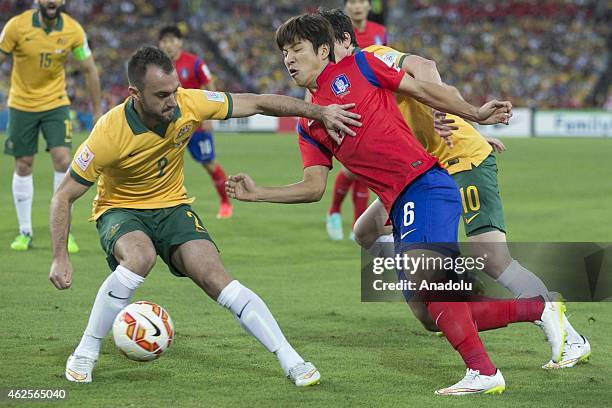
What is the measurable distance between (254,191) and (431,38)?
42.2 meters

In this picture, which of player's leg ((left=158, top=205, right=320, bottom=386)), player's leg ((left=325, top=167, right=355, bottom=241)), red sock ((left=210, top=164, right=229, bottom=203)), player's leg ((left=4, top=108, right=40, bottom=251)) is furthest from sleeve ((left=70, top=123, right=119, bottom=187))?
red sock ((left=210, top=164, right=229, bottom=203))

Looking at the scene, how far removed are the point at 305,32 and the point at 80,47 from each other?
602 centimetres

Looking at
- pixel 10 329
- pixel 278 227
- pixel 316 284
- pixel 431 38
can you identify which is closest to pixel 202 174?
pixel 278 227

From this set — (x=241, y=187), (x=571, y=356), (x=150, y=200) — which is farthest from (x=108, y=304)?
(x=571, y=356)

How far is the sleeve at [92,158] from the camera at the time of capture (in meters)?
6.02

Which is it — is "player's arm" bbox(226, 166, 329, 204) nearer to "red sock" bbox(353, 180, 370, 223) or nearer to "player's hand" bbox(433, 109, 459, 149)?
"player's hand" bbox(433, 109, 459, 149)

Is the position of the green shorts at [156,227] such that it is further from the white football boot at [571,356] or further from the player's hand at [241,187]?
the white football boot at [571,356]

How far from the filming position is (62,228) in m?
6.02

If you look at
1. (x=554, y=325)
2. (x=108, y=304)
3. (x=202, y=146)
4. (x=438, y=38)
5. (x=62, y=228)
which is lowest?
(x=438, y=38)

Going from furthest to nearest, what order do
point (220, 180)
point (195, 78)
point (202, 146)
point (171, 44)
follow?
point (220, 180), point (202, 146), point (195, 78), point (171, 44)

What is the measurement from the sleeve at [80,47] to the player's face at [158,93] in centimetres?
573

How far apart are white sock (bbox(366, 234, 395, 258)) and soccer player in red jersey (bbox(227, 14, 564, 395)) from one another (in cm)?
178

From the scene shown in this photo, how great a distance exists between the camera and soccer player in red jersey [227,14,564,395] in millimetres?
5840

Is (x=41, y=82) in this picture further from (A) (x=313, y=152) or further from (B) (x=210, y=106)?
(A) (x=313, y=152)
